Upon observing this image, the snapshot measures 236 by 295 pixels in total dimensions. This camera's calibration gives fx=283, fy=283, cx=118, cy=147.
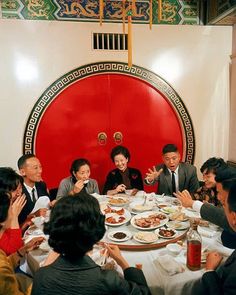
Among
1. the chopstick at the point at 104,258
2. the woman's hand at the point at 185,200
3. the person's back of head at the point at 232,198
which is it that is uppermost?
the person's back of head at the point at 232,198

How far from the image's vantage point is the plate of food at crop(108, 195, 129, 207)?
8.02 feet

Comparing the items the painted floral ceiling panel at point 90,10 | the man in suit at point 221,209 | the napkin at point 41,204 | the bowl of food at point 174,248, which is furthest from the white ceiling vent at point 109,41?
the bowl of food at point 174,248

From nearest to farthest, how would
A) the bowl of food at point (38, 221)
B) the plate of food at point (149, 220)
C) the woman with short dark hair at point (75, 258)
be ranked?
the woman with short dark hair at point (75, 258) < the plate of food at point (149, 220) < the bowl of food at point (38, 221)

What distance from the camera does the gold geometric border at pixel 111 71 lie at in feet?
11.9

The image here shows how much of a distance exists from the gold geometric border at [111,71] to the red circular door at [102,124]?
0.18ft

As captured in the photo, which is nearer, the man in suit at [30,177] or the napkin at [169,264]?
the napkin at [169,264]

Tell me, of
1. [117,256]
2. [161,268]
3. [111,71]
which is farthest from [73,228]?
[111,71]

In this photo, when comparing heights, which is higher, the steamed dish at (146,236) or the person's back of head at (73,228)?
the person's back of head at (73,228)

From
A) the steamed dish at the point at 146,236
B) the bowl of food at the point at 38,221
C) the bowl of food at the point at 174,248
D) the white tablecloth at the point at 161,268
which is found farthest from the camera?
the bowl of food at the point at 38,221

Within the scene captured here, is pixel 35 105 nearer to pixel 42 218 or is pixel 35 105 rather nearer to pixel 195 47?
pixel 42 218

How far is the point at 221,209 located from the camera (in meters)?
1.93

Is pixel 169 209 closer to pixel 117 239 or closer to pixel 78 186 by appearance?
pixel 117 239

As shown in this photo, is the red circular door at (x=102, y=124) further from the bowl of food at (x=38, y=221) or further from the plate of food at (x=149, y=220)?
the plate of food at (x=149, y=220)

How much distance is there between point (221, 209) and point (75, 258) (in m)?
1.19
